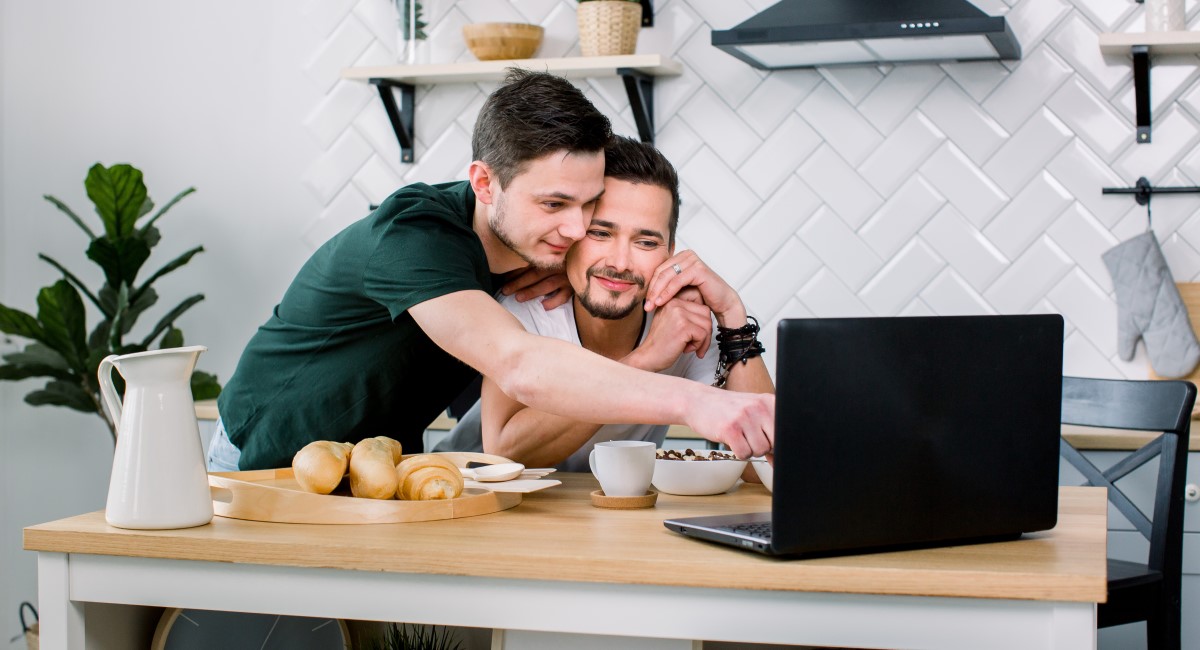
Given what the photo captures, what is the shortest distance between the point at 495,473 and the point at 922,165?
1982 millimetres

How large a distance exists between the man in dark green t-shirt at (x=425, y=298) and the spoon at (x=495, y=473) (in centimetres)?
10

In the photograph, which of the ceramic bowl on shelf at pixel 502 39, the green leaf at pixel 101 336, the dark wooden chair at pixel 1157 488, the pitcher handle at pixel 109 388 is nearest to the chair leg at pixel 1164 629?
the dark wooden chair at pixel 1157 488

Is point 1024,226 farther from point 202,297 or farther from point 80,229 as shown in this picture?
point 80,229

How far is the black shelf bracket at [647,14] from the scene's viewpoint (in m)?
3.28

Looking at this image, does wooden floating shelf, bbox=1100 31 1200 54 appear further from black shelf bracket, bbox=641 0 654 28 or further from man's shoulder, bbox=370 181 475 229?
man's shoulder, bbox=370 181 475 229

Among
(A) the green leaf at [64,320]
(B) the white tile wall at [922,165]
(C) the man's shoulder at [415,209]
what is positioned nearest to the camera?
(C) the man's shoulder at [415,209]

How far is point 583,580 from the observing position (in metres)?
1.14

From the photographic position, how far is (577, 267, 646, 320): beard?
1.88m

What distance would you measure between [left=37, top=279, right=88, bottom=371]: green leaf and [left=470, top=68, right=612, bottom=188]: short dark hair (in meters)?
1.81

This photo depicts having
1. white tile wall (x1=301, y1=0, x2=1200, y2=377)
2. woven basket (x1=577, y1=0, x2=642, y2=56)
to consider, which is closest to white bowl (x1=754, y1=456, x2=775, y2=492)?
white tile wall (x1=301, y1=0, x2=1200, y2=377)

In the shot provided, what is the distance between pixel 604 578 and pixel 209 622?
1.79 ft

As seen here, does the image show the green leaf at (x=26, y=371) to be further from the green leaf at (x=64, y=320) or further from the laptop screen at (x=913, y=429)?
the laptop screen at (x=913, y=429)

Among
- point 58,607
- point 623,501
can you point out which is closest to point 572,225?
point 623,501

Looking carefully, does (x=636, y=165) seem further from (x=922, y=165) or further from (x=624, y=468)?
(x=922, y=165)
